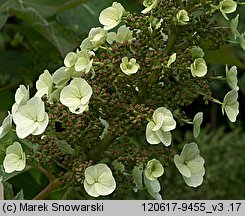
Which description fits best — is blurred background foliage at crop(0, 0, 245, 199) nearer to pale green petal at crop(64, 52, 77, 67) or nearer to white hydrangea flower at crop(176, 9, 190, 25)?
pale green petal at crop(64, 52, 77, 67)

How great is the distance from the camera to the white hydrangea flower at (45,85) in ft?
2.81

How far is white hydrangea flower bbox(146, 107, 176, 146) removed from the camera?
2.60 ft

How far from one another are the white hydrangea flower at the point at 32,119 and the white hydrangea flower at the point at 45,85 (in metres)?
0.03

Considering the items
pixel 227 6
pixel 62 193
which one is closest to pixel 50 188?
pixel 62 193

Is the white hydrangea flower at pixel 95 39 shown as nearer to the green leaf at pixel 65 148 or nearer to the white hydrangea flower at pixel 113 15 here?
the white hydrangea flower at pixel 113 15

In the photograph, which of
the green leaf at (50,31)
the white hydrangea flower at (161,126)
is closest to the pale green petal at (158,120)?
the white hydrangea flower at (161,126)

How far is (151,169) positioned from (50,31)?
503 millimetres

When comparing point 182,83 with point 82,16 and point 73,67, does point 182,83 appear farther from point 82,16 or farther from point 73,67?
point 82,16

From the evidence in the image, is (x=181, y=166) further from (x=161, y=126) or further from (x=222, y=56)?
(x=222, y=56)

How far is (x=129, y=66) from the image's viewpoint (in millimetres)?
798

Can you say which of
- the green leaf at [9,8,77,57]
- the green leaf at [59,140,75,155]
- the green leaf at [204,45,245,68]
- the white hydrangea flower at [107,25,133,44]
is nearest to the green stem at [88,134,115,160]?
the green leaf at [59,140,75,155]

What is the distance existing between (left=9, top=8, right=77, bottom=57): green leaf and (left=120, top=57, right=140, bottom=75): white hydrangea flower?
448 millimetres

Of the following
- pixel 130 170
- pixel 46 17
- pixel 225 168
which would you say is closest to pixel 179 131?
pixel 225 168

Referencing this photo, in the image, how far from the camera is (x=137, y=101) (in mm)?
833
